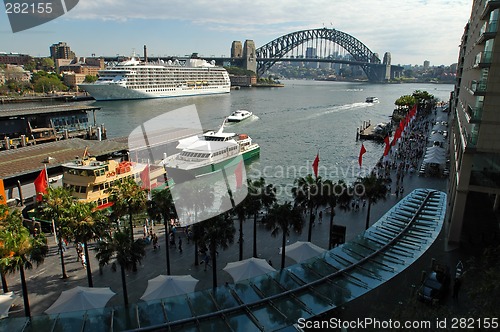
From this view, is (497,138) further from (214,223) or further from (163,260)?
(163,260)

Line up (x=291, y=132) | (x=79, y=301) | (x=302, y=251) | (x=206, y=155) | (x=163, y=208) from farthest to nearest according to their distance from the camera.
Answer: (x=291, y=132) < (x=206, y=155) < (x=302, y=251) < (x=163, y=208) < (x=79, y=301)

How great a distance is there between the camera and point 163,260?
18453 mm

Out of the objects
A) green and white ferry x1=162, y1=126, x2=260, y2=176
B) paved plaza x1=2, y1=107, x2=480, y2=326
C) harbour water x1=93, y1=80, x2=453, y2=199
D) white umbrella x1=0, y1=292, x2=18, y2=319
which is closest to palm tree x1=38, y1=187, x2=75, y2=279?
paved plaza x1=2, y1=107, x2=480, y2=326

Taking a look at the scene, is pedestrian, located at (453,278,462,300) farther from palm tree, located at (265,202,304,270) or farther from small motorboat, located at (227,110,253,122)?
small motorboat, located at (227,110,253,122)

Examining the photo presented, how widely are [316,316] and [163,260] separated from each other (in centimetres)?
936

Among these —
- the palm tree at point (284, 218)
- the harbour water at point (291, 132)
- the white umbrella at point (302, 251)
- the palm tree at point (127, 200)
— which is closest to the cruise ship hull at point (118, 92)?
the harbour water at point (291, 132)

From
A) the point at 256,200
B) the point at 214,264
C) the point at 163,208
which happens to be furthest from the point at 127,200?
the point at 256,200

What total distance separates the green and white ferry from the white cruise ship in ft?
251

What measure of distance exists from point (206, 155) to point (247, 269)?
827 inches

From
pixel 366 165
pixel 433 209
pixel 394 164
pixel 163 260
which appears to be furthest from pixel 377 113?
pixel 163 260

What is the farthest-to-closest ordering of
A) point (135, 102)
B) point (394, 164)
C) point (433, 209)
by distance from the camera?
point (135, 102)
point (394, 164)
point (433, 209)

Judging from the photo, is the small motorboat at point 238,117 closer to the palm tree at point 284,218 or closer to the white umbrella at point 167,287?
the palm tree at point 284,218

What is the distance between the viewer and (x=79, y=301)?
528 inches

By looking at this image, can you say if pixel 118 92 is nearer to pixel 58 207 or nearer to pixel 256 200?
pixel 58 207
